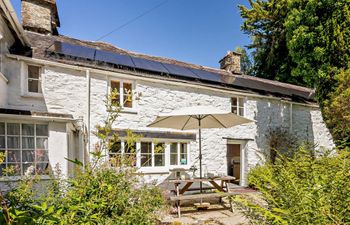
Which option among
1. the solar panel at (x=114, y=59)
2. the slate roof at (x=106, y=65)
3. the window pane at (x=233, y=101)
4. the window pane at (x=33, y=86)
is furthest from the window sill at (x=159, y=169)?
the window pane at (x=33, y=86)

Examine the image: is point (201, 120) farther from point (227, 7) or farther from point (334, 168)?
point (227, 7)

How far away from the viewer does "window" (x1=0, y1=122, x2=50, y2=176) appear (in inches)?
268

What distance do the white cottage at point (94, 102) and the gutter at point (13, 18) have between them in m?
0.02

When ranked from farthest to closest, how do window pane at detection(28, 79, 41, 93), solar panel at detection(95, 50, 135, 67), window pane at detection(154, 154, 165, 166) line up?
1. window pane at detection(154, 154, 165, 166)
2. solar panel at detection(95, 50, 135, 67)
3. window pane at detection(28, 79, 41, 93)

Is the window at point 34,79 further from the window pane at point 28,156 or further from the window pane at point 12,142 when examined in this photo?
A: the window pane at point 28,156

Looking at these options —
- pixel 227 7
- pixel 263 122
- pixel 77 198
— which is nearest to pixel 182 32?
pixel 227 7

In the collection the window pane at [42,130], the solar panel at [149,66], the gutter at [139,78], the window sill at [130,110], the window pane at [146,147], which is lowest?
the window pane at [146,147]

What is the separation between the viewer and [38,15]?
10562 mm

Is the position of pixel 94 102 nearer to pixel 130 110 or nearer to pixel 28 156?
pixel 130 110

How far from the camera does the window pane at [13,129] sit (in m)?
6.82

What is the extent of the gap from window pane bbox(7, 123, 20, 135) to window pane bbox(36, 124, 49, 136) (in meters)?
0.55

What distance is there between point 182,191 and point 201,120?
8.03 ft

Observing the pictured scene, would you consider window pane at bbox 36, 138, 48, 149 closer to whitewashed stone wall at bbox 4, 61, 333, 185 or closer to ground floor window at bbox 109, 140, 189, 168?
whitewashed stone wall at bbox 4, 61, 333, 185

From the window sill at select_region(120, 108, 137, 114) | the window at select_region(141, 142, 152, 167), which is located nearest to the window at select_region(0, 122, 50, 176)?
the window sill at select_region(120, 108, 137, 114)
